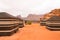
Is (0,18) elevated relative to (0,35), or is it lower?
Answer: elevated

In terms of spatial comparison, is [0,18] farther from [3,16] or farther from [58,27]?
[58,27]

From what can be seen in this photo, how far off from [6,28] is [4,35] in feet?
3.36

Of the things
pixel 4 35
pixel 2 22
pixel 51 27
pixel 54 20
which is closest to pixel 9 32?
pixel 4 35

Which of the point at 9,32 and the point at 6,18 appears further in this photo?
the point at 6,18

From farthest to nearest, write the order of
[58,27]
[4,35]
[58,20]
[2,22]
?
[58,20] < [58,27] < [2,22] < [4,35]

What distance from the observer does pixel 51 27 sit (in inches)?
1249

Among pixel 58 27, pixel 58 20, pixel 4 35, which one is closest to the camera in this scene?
pixel 4 35

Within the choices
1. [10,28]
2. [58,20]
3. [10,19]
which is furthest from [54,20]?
[10,28]

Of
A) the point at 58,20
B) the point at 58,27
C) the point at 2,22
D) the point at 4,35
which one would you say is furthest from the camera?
the point at 58,20

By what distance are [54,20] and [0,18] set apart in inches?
618

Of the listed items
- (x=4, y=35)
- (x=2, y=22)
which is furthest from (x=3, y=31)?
(x=2, y=22)

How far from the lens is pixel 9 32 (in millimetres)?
20031

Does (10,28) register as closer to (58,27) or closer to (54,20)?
(58,27)

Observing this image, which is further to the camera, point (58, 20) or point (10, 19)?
point (58, 20)
